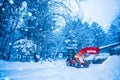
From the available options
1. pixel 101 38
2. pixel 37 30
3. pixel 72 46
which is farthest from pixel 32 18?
pixel 101 38

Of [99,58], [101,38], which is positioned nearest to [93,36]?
[101,38]

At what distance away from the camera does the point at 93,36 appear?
49.5 meters

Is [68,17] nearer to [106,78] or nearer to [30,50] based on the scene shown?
[106,78]

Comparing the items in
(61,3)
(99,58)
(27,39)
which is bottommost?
(99,58)

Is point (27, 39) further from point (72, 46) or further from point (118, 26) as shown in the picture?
point (118, 26)

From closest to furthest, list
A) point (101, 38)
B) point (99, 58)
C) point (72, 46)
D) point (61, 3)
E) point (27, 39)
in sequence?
point (61, 3) < point (27, 39) < point (99, 58) < point (72, 46) < point (101, 38)

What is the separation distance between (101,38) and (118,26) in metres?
6.26

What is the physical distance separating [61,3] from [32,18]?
34.9ft

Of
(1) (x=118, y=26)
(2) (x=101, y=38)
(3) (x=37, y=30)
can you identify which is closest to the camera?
(3) (x=37, y=30)

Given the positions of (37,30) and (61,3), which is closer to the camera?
(61,3)

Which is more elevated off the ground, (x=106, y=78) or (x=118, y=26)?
(x=118, y=26)

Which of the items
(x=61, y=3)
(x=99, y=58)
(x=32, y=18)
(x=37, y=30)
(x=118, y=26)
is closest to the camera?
(x=61, y=3)

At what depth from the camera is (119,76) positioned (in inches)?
415

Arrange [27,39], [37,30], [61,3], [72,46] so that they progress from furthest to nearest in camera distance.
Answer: [72,46], [27,39], [37,30], [61,3]
